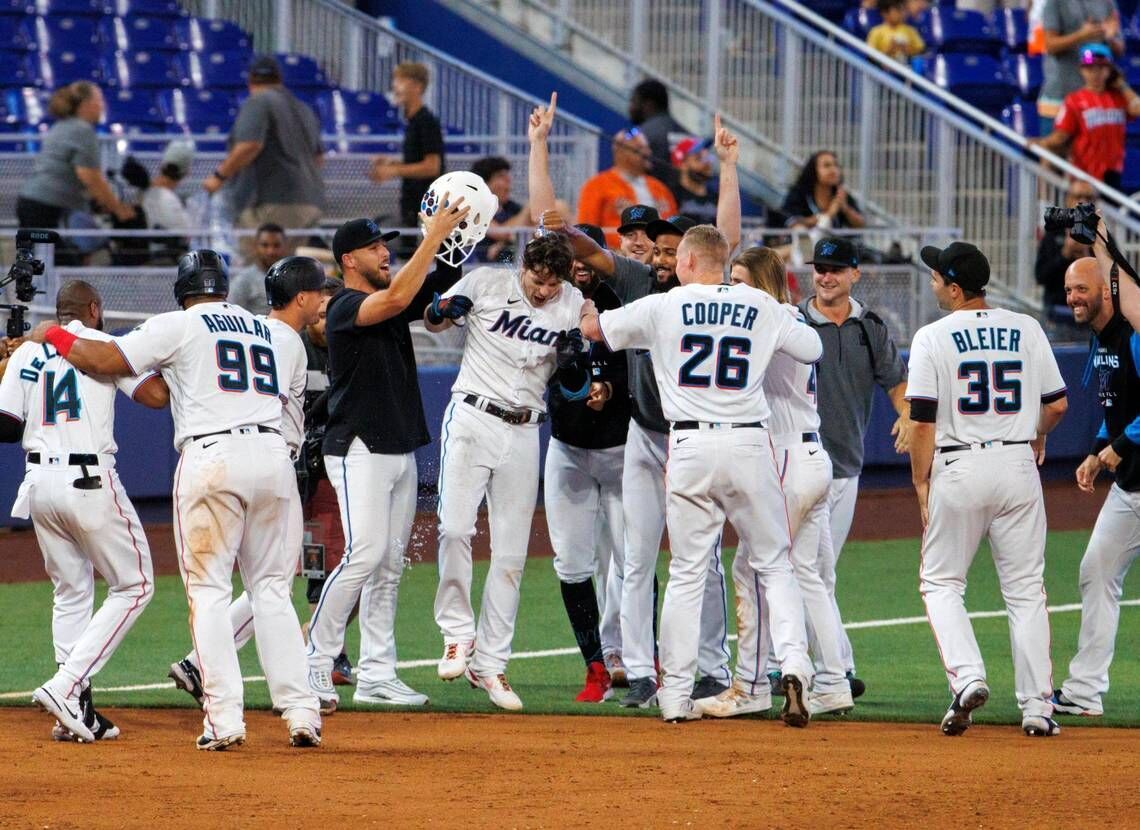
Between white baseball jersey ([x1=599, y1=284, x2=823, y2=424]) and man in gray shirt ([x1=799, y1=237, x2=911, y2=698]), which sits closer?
white baseball jersey ([x1=599, y1=284, x2=823, y2=424])

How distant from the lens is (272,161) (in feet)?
45.3

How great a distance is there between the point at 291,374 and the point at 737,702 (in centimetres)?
234

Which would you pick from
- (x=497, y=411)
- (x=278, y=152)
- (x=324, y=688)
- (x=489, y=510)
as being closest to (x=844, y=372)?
(x=497, y=411)

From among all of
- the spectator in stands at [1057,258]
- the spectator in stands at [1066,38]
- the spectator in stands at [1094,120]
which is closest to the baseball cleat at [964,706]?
the spectator in stands at [1057,258]

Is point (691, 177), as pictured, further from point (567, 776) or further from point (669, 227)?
point (567, 776)

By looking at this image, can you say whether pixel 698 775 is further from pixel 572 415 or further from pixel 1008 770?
pixel 572 415

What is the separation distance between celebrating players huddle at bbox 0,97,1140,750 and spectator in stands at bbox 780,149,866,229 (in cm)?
637

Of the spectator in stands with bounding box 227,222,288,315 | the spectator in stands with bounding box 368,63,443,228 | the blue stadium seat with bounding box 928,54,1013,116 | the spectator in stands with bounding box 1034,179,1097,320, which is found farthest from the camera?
the blue stadium seat with bounding box 928,54,1013,116

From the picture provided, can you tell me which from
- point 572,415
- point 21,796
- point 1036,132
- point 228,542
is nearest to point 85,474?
point 228,542

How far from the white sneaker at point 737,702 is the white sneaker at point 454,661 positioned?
1.02m

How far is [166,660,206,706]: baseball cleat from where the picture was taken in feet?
26.3

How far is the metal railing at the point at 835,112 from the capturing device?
611 inches

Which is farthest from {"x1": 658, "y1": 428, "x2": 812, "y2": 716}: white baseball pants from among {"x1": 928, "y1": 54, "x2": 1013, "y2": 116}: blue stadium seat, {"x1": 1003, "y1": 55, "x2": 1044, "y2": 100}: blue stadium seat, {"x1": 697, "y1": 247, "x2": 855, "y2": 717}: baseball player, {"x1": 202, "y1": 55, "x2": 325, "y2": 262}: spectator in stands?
{"x1": 1003, "y1": 55, "x2": 1044, "y2": 100}: blue stadium seat

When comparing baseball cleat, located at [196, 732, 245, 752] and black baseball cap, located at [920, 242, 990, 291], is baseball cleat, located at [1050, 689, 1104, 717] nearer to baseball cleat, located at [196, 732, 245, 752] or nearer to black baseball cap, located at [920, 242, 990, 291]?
black baseball cap, located at [920, 242, 990, 291]
